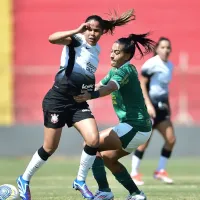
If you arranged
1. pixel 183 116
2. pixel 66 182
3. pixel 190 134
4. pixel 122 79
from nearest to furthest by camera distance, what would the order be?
pixel 122 79 < pixel 66 182 < pixel 190 134 < pixel 183 116

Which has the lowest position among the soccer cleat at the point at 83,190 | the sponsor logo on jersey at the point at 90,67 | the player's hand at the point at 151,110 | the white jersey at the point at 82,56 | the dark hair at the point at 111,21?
the soccer cleat at the point at 83,190

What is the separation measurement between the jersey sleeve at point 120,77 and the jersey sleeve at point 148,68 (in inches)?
168

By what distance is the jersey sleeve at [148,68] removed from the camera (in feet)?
44.6

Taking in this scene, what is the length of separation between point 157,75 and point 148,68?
23 cm

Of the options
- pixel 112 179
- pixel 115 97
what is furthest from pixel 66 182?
pixel 115 97

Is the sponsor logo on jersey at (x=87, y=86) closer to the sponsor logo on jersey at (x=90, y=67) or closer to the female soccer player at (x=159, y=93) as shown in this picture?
the sponsor logo on jersey at (x=90, y=67)

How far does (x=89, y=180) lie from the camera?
13469mm

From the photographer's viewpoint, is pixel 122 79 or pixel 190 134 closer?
pixel 122 79

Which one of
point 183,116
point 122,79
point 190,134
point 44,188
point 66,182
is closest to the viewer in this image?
point 122,79

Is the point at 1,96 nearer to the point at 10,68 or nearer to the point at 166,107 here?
the point at 10,68

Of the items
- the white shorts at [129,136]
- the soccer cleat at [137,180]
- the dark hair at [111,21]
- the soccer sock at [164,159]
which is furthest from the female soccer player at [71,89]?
the soccer sock at [164,159]

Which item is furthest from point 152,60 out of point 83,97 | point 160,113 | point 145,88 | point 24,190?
point 24,190

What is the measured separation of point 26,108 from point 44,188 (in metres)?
10.1

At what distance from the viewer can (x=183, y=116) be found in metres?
21.6
